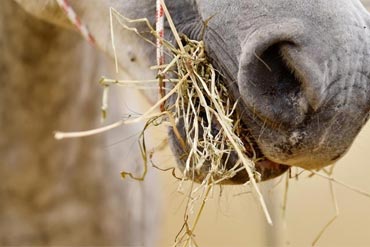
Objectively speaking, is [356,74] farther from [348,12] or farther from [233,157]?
[233,157]

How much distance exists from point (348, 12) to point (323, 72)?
0.09 metres

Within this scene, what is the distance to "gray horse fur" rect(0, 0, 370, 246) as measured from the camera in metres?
0.90

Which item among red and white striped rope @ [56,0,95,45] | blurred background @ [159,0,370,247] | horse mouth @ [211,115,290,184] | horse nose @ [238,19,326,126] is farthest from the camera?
blurred background @ [159,0,370,247]

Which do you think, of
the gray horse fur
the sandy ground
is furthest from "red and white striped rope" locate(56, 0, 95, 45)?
the sandy ground

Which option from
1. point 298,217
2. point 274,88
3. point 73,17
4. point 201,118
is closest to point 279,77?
point 274,88

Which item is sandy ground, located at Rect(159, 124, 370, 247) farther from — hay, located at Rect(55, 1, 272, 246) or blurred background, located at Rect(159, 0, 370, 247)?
hay, located at Rect(55, 1, 272, 246)

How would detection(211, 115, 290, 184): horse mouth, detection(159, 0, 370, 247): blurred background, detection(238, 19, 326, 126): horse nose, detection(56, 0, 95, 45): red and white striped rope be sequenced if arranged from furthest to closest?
detection(159, 0, 370, 247): blurred background
detection(56, 0, 95, 45): red and white striped rope
detection(211, 115, 290, 184): horse mouth
detection(238, 19, 326, 126): horse nose

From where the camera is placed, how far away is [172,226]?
2.72 metres

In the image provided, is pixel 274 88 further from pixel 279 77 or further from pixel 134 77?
pixel 134 77

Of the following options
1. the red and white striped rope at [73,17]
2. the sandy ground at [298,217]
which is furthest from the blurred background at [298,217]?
the red and white striped rope at [73,17]

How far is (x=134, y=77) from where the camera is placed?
4.05ft

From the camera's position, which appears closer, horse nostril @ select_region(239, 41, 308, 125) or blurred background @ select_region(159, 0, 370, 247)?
horse nostril @ select_region(239, 41, 308, 125)

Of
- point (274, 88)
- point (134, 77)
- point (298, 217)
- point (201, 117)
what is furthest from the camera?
point (298, 217)

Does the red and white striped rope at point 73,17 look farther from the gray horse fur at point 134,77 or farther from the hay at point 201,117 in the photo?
the hay at point 201,117
